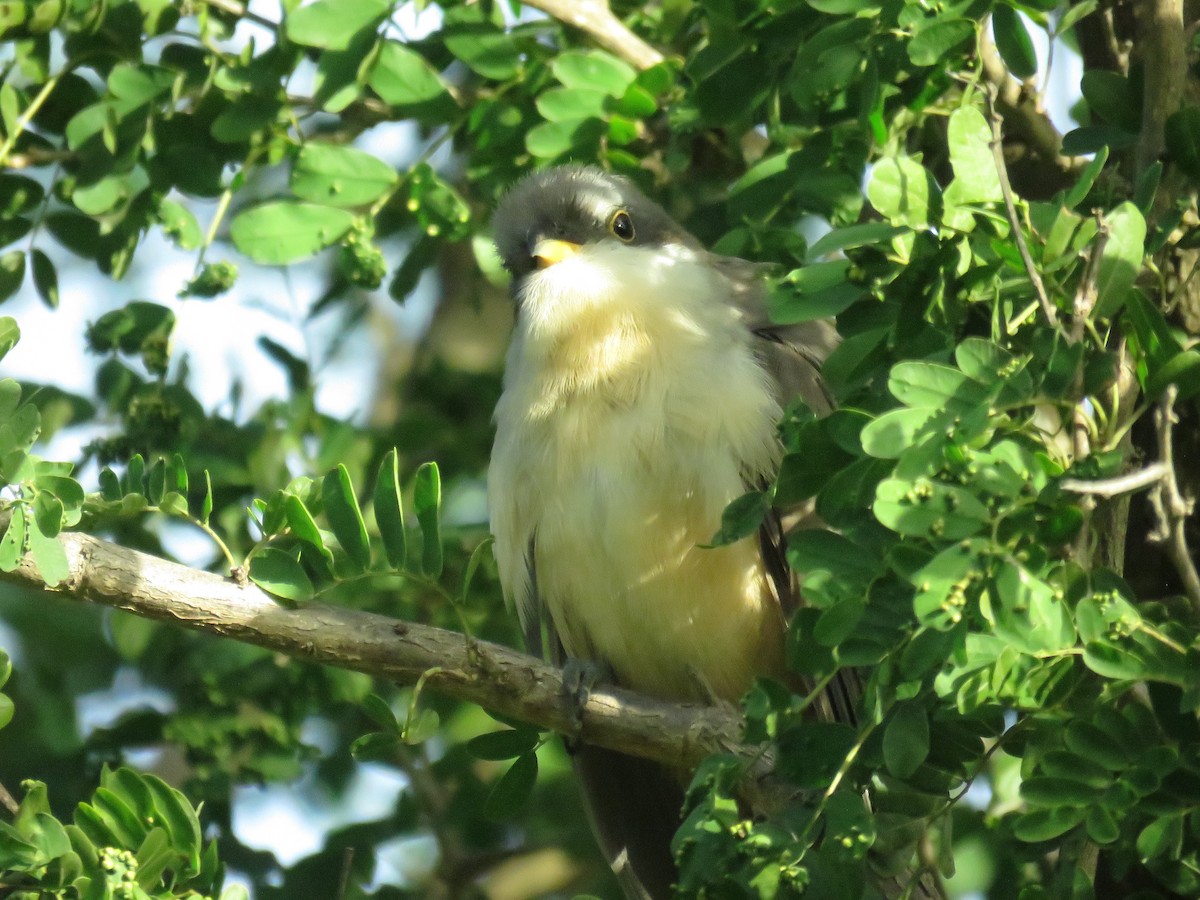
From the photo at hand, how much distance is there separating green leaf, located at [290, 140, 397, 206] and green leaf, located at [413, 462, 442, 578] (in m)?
1.31

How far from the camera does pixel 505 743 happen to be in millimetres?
3660

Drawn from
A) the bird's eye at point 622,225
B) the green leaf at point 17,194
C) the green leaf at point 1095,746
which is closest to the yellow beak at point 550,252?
the bird's eye at point 622,225

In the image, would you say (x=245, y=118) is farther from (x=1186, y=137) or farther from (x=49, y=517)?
(x=1186, y=137)

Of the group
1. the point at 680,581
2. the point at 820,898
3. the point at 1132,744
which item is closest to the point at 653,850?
the point at 680,581

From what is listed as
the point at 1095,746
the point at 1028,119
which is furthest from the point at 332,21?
the point at 1095,746

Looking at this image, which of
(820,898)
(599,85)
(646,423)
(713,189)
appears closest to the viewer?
(820,898)

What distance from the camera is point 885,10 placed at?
3039 mm

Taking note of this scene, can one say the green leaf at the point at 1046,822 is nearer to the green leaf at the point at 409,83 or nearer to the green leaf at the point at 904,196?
the green leaf at the point at 904,196

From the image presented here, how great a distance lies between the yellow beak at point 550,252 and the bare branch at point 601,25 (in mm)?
575

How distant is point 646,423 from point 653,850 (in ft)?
4.52

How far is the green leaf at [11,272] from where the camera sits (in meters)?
4.16

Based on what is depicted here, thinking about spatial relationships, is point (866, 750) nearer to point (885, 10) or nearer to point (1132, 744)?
point (1132, 744)

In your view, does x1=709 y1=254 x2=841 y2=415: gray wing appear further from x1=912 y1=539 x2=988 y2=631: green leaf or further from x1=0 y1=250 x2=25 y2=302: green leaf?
x1=0 y1=250 x2=25 y2=302: green leaf

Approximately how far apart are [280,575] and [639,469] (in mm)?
1138
